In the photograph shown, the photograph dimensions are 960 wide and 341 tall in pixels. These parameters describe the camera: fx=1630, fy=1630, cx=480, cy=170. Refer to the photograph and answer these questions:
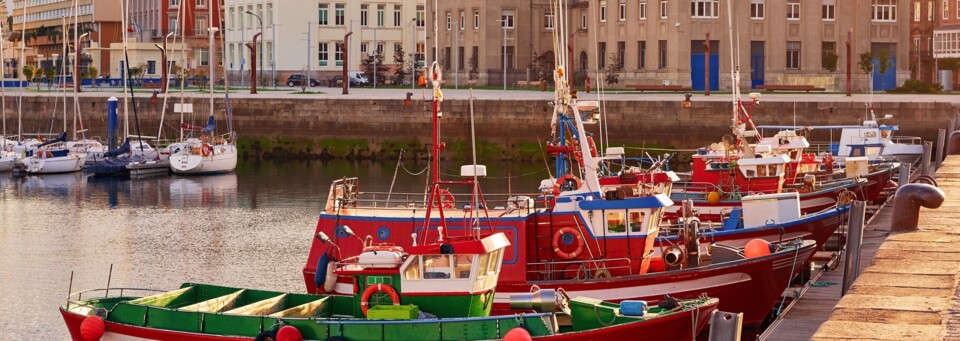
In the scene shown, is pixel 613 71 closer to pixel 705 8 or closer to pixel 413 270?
pixel 705 8

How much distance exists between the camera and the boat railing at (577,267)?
2523cm

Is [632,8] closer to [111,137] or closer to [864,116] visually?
[864,116]

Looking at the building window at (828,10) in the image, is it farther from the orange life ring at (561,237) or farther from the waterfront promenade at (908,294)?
the waterfront promenade at (908,294)

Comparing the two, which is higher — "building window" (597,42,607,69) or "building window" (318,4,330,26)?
"building window" (318,4,330,26)

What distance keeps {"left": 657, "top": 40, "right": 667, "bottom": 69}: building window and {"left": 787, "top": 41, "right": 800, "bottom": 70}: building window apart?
6254mm

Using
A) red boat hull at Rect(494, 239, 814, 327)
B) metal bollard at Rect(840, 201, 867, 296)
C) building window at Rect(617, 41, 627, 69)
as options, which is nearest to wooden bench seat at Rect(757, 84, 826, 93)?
building window at Rect(617, 41, 627, 69)

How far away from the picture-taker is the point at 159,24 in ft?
400

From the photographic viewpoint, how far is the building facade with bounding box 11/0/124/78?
435 feet

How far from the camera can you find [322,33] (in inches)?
4107

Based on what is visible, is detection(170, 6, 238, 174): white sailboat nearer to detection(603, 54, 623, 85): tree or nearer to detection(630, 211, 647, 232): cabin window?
detection(603, 54, 623, 85): tree

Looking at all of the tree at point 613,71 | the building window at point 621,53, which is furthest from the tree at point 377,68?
the tree at point 613,71

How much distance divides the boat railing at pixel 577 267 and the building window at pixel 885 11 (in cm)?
6149

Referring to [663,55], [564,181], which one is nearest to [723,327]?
[564,181]

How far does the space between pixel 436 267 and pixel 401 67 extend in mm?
78933
